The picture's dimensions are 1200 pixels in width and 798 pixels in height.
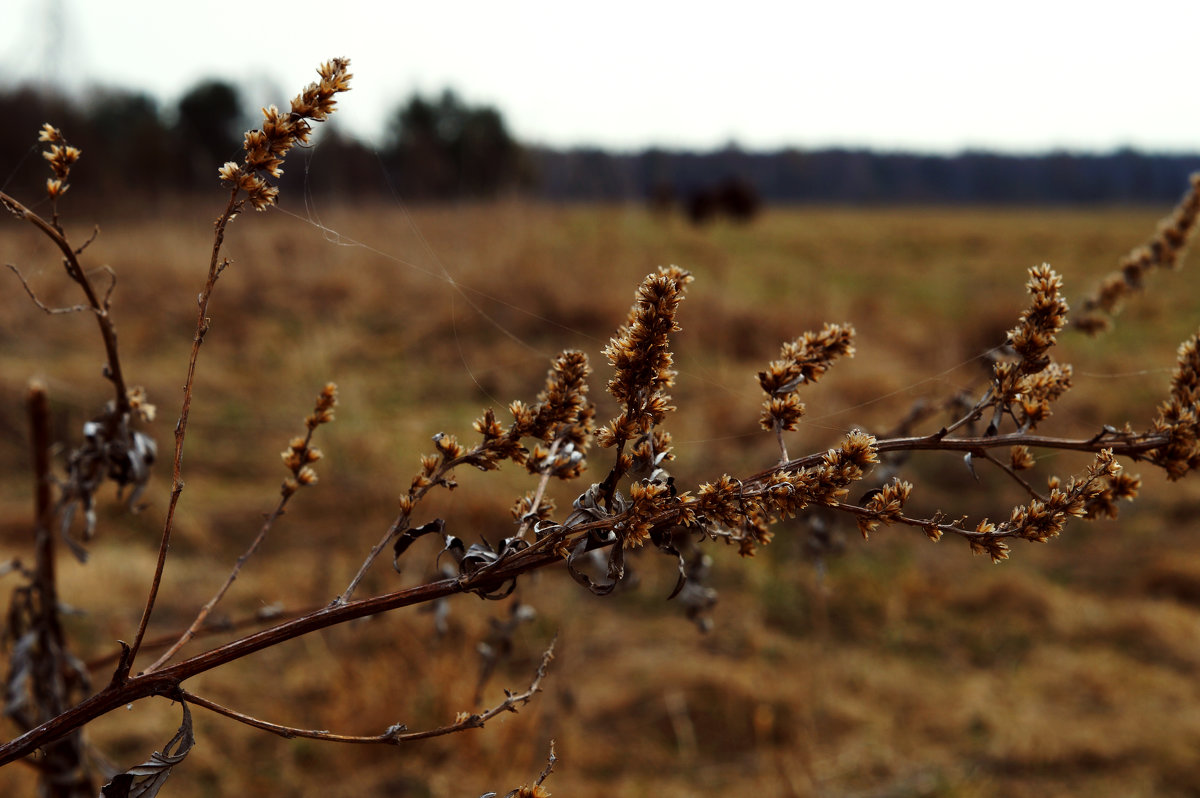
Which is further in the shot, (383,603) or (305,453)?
(305,453)

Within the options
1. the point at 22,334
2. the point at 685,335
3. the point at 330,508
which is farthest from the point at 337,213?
the point at 330,508

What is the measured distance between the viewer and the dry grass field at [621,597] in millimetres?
2986

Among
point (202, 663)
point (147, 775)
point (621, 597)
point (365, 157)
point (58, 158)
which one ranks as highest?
point (365, 157)

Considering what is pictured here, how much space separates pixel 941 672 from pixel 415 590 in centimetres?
366

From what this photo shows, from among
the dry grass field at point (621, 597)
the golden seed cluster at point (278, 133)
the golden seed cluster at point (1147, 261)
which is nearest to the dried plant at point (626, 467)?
the golden seed cluster at point (278, 133)

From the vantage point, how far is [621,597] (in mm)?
4293

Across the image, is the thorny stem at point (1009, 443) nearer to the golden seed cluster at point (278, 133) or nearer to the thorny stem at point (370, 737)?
the thorny stem at point (370, 737)

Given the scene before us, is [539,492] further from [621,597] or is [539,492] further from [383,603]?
[621,597]

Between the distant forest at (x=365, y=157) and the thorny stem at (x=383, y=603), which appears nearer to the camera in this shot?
the thorny stem at (x=383, y=603)

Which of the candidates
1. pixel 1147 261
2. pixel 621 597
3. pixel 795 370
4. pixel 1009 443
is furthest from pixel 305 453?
pixel 621 597

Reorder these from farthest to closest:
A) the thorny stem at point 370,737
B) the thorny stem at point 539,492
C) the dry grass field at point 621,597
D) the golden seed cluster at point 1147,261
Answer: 1. the dry grass field at point 621,597
2. the golden seed cluster at point 1147,261
3. the thorny stem at point 539,492
4. the thorny stem at point 370,737

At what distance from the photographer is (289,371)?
7316mm

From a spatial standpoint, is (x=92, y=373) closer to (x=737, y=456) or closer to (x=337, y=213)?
(x=337, y=213)

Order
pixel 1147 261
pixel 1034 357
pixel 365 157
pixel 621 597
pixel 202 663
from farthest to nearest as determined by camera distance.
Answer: pixel 365 157 < pixel 621 597 < pixel 1147 261 < pixel 1034 357 < pixel 202 663
